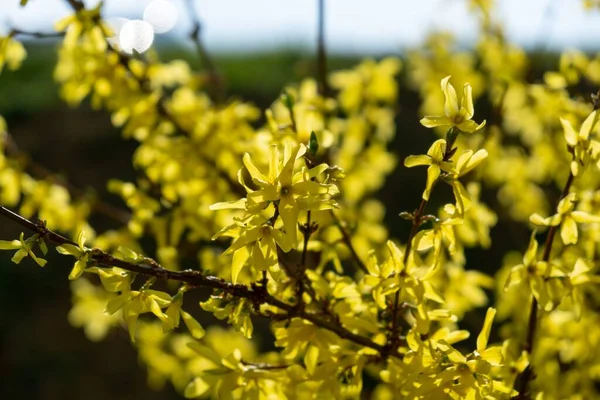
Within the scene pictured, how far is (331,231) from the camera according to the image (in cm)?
158

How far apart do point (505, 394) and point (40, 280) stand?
541 centimetres

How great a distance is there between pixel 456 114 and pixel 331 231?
1.79 ft

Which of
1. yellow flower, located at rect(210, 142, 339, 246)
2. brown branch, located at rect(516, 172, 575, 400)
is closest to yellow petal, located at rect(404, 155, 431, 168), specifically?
yellow flower, located at rect(210, 142, 339, 246)

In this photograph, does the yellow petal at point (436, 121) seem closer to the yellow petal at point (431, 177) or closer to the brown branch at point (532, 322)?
the yellow petal at point (431, 177)

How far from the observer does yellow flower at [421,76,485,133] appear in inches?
42.8

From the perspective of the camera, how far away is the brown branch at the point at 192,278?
41.6 inches

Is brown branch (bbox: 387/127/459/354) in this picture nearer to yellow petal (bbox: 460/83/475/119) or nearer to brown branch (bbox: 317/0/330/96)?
yellow petal (bbox: 460/83/475/119)

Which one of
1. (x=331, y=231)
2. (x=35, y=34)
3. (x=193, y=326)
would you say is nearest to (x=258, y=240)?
(x=193, y=326)

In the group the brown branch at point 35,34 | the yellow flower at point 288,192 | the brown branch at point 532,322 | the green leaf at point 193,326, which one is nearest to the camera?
the yellow flower at point 288,192

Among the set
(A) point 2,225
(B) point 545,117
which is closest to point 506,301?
(B) point 545,117

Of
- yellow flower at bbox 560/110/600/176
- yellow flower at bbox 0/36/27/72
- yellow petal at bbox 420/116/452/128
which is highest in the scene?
yellow flower at bbox 0/36/27/72

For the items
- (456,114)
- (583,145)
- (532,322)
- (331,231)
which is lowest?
(532,322)

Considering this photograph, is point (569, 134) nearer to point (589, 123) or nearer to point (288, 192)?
point (589, 123)

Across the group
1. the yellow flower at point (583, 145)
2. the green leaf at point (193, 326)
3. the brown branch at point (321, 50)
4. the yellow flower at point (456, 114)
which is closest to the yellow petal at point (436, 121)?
the yellow flower at point (456, 114)
